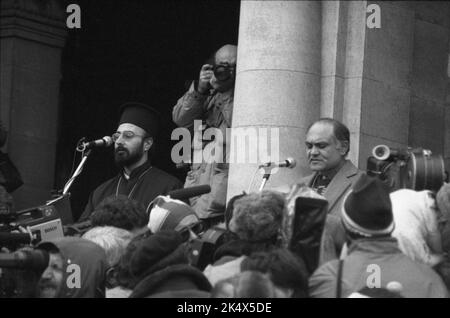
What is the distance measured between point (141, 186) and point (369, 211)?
471 centimetres

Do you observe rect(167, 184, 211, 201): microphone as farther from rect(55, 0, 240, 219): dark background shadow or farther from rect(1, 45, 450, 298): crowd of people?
rect(55, 0, 240, 219): dark background shadow

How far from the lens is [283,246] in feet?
25.2

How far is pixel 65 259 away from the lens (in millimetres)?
8000

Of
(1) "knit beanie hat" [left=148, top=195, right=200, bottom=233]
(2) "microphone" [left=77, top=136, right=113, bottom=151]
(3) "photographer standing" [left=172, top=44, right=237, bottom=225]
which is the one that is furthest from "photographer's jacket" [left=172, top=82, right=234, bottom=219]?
(1) "knit beanie hat" [left=148, top=195, right=200, bottom=233]

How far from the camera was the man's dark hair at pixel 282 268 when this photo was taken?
6.82m

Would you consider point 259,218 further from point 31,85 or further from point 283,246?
point 31,85

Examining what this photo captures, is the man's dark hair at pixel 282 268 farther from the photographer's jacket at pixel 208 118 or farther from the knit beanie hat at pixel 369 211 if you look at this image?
the photographer's jacket at pixel 208 118

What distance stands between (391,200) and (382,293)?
118 cm

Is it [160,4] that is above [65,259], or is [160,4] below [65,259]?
above

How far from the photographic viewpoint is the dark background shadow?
53.8ft

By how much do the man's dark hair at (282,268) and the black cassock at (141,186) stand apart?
178 inches

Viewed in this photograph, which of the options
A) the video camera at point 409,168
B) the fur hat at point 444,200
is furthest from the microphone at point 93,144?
the fur hat at point 444,200
